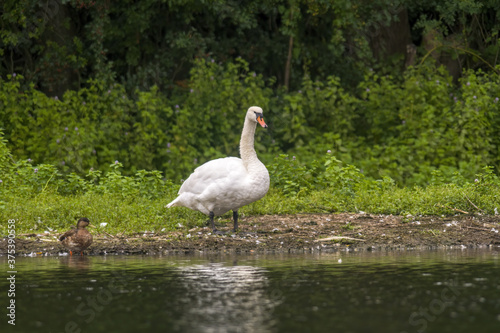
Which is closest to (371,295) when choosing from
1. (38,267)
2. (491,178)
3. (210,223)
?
(38,267)

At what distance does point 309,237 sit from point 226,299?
13.6 feet

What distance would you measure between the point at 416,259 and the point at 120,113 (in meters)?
10.1

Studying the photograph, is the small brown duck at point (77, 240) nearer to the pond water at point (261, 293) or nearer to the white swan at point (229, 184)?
the pond water at point (261, 293)

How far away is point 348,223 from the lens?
459 inches

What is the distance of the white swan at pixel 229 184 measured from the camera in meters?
10.9

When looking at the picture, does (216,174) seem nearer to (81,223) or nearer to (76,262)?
(81,223)

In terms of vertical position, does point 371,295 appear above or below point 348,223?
below

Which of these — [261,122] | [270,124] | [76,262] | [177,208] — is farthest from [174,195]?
[270,124]

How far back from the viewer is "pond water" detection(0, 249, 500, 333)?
6039 millimetres

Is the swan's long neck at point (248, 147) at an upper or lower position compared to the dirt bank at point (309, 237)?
upper

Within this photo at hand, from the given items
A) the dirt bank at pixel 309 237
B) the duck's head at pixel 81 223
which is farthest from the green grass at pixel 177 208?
the duck's head at pixel 81 223

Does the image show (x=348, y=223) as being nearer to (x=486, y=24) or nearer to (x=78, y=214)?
(x=78, y=214)

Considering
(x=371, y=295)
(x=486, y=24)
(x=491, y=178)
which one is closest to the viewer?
(x=371, y=295)

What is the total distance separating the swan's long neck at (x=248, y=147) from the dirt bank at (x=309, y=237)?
41.2 inches
